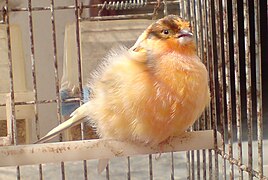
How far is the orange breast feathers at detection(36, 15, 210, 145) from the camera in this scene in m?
0.71

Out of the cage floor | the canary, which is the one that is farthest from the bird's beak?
the cage floor

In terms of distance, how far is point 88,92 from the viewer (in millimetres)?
921

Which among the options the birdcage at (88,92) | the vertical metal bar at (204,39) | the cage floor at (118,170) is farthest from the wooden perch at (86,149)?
the cage floor at (118,170)

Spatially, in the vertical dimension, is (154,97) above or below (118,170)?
above

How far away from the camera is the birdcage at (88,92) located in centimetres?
72

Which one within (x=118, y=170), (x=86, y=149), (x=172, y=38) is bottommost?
(x=118, y=170)

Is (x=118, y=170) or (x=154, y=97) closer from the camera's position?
(x=154, y=97)

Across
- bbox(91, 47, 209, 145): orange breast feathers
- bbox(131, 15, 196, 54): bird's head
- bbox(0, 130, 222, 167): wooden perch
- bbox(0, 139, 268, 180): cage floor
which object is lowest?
bbox(0, 139, 268, 180): cage floor

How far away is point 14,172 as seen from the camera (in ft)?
4.72

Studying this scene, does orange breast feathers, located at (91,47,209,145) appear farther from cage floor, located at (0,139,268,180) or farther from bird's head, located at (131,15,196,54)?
cage floor, located at (0,139,268,180)

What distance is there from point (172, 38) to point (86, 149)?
202 millimetres

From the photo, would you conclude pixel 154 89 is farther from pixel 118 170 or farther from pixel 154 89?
pixel 118 170

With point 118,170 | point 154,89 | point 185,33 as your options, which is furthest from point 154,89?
point 118,170

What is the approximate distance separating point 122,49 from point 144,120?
15 cm
